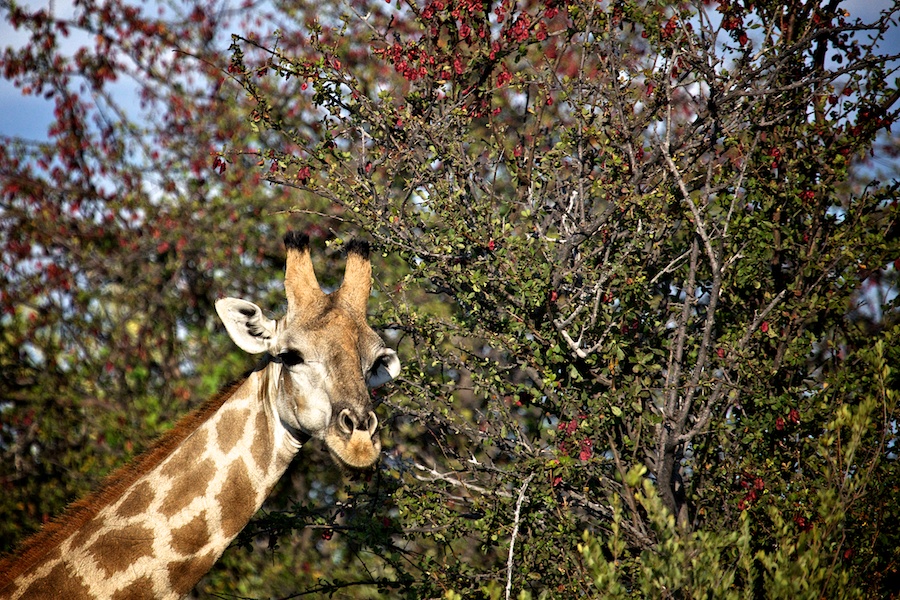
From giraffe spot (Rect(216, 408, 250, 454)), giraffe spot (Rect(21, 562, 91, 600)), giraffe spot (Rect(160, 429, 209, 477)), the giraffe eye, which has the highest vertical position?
the giraffe eye

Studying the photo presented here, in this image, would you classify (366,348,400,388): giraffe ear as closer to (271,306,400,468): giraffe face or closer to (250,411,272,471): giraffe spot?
(271,306,400,468): giraffe face

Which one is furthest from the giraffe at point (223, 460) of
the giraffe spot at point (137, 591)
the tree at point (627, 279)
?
the tree at point (627, 279)

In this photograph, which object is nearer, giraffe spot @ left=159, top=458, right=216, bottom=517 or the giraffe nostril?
the giraffe nostril

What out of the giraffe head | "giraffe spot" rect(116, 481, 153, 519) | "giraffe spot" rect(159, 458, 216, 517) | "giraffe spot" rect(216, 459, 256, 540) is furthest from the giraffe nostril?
"giraffe spot" rect(116, 481, 153, 519)

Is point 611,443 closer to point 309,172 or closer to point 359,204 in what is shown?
point 359,204

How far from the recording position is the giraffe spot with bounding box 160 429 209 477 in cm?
454

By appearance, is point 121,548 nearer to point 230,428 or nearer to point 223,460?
point 223,460

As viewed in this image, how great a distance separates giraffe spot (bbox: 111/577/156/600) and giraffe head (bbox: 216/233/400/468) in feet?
3.33

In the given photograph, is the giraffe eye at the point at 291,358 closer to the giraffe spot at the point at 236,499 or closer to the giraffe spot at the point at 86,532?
the giraffe spot at the point at 236,499

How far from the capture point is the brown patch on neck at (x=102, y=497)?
4422 mm

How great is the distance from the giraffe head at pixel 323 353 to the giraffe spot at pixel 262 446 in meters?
0.13

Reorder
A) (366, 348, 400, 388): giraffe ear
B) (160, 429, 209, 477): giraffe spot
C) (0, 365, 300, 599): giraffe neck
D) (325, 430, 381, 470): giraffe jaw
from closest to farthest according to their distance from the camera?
(325, 430, 381, 470): giraffe jaw → (0, 365, 300, 599): giraffe neck → (160, 429, 209, 477): giraffe spot → (366, 348, 400, 388): giraffe ear

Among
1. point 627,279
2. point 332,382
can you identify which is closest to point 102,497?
point 332,382

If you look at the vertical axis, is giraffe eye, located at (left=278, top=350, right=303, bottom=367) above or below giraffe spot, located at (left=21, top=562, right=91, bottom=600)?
above
